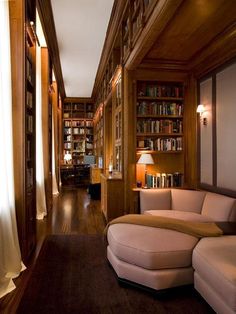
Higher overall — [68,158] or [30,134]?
[30,134]

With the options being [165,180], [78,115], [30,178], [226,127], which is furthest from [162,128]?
[78,115]

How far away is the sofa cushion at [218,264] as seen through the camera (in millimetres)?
1937

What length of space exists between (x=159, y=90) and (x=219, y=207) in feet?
7.97

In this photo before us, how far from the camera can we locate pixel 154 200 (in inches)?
173

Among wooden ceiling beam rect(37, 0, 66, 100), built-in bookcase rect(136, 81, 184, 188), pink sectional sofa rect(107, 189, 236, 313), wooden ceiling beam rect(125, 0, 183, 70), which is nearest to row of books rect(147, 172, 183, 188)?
built-in bookcase rect(136, 81, 184, 188)

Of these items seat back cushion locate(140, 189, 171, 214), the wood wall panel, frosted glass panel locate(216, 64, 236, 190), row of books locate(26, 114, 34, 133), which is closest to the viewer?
the wood wall panel

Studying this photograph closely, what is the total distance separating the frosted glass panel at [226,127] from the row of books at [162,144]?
1.00 metres

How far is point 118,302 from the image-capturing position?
238 cm

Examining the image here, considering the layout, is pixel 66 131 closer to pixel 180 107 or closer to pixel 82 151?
pixel 82 151

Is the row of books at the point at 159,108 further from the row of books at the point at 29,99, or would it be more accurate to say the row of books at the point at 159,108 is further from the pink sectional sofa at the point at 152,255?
the pink sectional sofa at the point at 152,255

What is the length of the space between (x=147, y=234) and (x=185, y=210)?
5.40 feet

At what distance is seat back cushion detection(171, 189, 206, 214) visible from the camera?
418 cm

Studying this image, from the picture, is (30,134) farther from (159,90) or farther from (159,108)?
(159,90)

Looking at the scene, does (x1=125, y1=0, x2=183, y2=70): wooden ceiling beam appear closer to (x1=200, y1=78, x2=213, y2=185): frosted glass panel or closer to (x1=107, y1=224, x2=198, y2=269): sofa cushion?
(x1=200, y1=78, x2=213, y2=185): frosted glass panel
